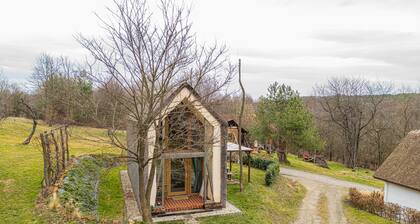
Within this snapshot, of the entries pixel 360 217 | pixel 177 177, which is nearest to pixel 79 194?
pixel 177 177

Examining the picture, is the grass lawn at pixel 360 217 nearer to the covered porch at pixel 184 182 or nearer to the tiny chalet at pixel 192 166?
the tiny chalet at pixel 192 166

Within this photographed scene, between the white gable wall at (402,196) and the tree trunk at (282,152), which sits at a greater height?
the tree trunk at (282,152)

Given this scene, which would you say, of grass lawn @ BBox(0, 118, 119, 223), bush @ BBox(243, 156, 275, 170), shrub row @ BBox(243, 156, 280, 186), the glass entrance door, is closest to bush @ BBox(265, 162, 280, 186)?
shrub row @ BBox(243, 156, 280, 186)

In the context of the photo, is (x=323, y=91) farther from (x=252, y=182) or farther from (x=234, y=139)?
(x=252, y=182)

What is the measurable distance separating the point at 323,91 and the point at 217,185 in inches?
1506

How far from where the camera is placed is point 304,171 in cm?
3297

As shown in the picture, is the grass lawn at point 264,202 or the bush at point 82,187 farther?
the grass lawn at point 264,202

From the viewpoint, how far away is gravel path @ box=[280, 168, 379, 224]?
17609 millimetres

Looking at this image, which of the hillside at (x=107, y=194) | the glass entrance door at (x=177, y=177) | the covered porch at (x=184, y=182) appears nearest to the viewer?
the hillside at (x=107, y=194)

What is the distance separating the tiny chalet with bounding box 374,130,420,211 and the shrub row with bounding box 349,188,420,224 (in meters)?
0.77

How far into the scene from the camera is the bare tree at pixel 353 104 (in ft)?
144

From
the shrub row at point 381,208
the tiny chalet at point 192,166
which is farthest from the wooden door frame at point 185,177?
the shrub row at point 381,208

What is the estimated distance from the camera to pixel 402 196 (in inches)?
770

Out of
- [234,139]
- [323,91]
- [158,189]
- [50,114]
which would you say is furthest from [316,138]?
[50,114]
